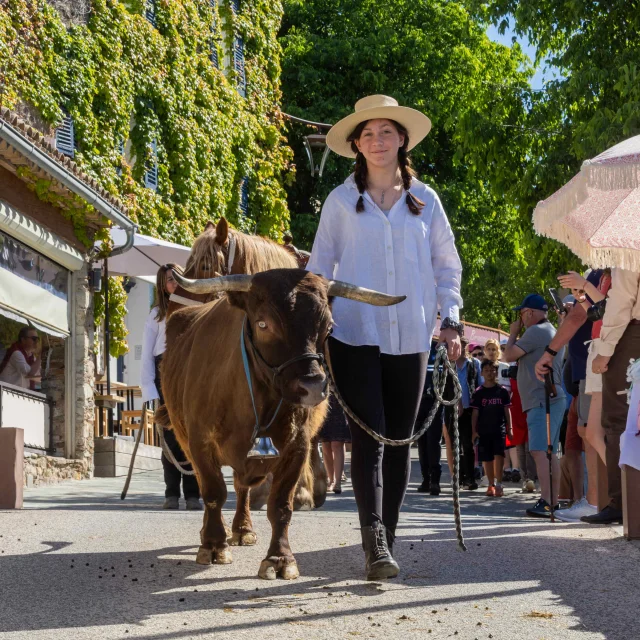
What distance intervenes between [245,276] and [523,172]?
15.5m

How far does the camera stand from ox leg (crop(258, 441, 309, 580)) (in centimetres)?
614

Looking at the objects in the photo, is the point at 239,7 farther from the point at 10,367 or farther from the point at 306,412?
the point at 306,412

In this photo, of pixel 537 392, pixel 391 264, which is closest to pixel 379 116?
pixel 391 264

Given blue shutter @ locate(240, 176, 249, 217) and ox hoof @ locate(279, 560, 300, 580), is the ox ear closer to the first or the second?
ox hoof @ locate(279, 560, 300, 580)

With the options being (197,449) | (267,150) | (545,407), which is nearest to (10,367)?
(545,407)

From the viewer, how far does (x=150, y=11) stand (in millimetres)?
24188

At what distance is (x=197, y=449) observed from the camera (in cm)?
684

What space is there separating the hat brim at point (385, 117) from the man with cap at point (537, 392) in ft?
14.9

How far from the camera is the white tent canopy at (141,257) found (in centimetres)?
1715

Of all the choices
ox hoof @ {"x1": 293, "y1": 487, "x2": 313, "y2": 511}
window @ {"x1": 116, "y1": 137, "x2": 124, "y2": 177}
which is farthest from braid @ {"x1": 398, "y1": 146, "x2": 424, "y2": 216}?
window @ {"x1": 116, "y1": 137, "x2": 124, "y2": 177}

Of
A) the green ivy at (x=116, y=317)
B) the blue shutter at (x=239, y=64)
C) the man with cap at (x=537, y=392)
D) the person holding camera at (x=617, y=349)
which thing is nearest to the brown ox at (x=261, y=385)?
the person holding camera at (x=617, y=349)

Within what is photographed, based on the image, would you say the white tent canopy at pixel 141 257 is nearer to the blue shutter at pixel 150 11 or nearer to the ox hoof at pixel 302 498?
the blue shutter at pixel 150 11

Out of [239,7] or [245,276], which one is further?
[239,7]

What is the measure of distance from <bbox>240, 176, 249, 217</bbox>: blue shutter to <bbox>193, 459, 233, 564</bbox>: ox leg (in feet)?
72.6
